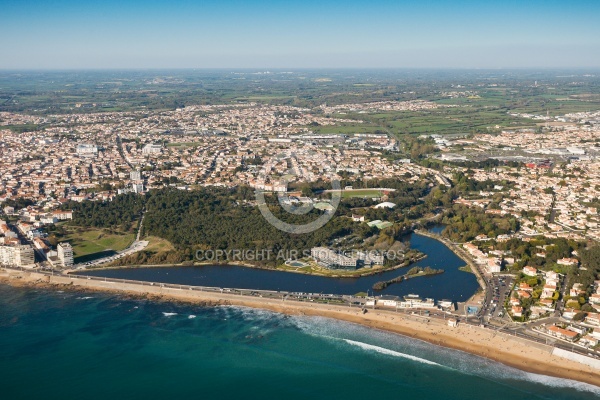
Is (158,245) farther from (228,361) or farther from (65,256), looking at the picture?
(228,361)

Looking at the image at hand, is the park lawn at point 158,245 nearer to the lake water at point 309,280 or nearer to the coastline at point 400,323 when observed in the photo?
the lake water at point 309,280

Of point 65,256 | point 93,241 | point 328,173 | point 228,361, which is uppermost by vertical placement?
point 328,173

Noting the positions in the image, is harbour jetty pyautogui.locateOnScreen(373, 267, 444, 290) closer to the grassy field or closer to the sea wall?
the sea wall

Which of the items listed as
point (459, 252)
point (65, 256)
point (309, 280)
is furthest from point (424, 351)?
point (65, 256)

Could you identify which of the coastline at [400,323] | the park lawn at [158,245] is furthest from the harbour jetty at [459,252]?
the park lawn at [158,245]

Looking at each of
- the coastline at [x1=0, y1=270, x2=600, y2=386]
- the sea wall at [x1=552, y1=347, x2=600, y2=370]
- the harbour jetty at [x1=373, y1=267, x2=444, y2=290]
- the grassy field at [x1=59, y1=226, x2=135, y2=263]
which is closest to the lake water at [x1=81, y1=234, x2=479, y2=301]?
the harbour jetty at [x1=373, y1=267, x2=444, y2=290]
